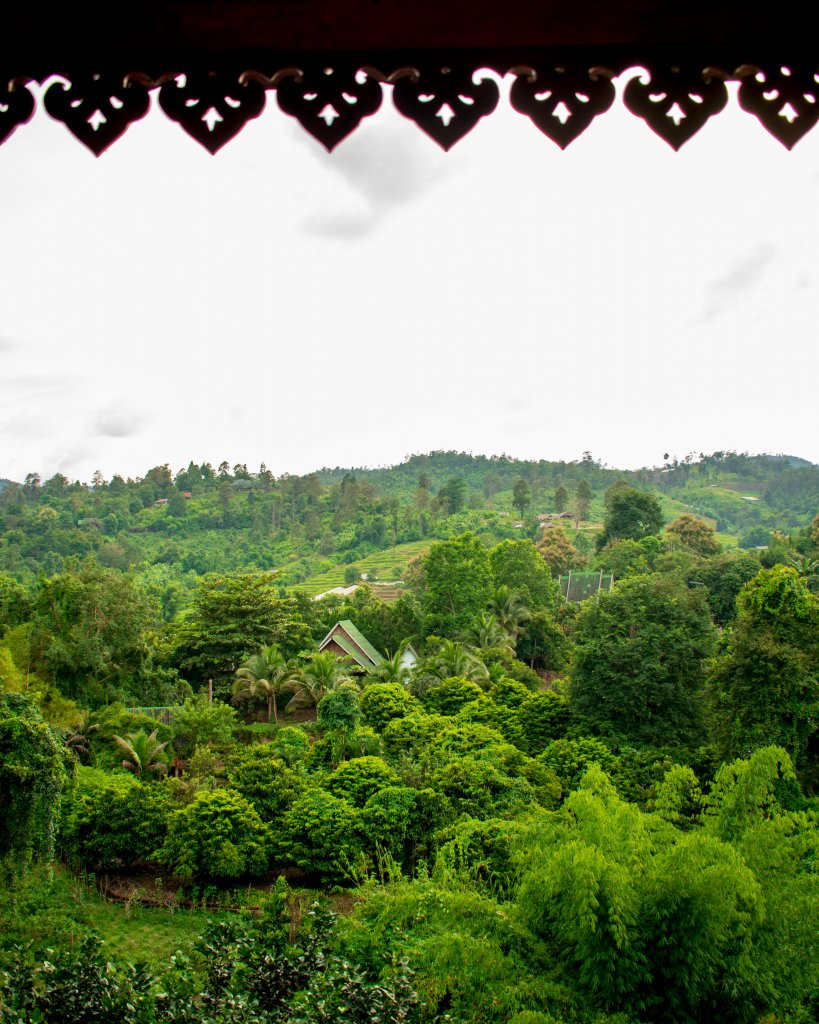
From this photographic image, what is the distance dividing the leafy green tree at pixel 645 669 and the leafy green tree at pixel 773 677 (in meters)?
1.04

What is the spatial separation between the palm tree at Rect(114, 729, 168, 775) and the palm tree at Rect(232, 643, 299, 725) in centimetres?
407

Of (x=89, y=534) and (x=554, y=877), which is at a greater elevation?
(x=89, y=534)

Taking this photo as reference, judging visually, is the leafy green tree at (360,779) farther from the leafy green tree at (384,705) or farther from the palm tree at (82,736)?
the palm tree at (82,736)

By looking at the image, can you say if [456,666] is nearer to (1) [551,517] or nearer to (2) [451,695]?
(2) [451,695]

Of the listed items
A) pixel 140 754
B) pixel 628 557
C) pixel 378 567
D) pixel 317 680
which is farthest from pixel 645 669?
pixel 378 567

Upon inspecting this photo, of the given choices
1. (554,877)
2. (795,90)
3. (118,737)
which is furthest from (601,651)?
(795,90)

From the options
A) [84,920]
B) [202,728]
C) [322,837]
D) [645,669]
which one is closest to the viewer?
[84,920]

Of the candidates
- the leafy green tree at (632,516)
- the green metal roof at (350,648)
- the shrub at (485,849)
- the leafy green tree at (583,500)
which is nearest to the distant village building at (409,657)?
the green metal roof at (350,648)

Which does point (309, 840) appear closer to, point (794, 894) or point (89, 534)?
point (794, 894)

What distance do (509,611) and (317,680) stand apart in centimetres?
759

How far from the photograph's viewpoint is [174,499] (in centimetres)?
5853

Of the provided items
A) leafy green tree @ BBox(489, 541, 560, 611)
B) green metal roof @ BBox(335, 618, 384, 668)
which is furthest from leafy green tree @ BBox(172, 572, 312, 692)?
leafy green tree @ BBox(489, 541, 560, 611)

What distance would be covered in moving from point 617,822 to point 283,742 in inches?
334

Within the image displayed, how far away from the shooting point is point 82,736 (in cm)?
1399
